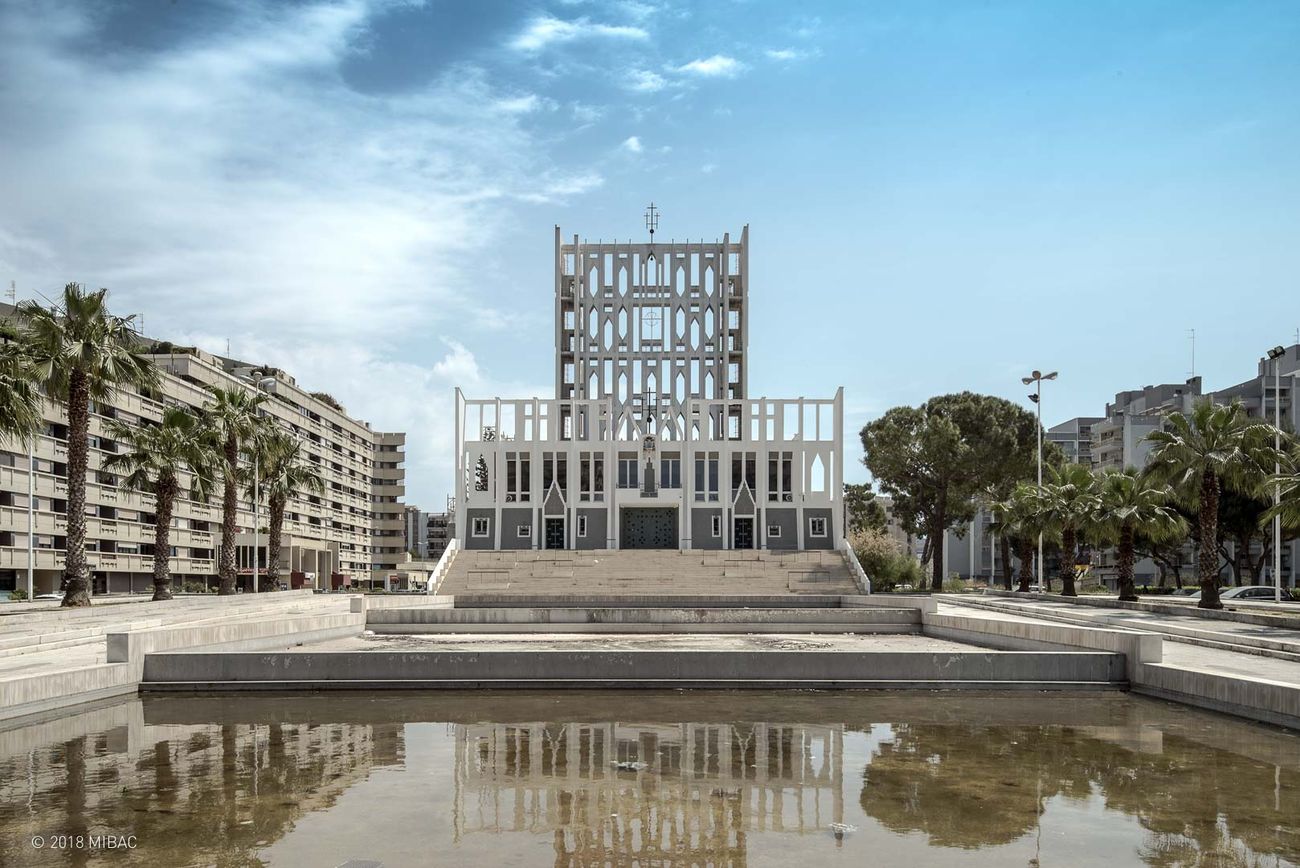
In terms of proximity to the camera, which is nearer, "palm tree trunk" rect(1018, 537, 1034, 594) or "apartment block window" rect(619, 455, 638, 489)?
"palm tree trunk" rect(1018, 537, 1034, 594)

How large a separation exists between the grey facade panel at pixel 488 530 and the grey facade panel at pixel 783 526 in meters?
15.6

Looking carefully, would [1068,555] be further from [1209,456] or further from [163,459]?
[163,459]

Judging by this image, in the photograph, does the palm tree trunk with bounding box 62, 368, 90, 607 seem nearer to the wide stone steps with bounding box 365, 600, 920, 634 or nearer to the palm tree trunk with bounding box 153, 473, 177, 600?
the palm tree trunk with bounding box 153, 473, 177, 600

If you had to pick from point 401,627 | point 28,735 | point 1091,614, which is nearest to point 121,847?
point 28,735

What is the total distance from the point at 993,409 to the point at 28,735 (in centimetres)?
6075

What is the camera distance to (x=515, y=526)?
2448 inches

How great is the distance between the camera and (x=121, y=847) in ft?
26.2

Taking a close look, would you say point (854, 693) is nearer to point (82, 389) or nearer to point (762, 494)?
point (82, 389)

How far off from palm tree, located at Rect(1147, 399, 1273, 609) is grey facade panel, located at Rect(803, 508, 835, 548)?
2679cm

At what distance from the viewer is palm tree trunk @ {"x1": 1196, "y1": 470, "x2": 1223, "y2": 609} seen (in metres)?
34.9

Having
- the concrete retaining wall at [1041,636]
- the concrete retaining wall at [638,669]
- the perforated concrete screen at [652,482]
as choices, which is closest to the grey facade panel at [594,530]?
the perforated concrete screen at [652,482]

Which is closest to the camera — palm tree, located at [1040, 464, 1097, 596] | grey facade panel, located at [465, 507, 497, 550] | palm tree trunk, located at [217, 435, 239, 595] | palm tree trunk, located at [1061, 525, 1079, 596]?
palm tree trunk, located at [217, 435, 239, 595]

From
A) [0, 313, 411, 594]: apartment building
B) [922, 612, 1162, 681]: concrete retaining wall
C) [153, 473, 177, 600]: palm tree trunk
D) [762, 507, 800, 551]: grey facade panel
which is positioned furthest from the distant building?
[922, 612, 1162, 681]: concrete retaining wall

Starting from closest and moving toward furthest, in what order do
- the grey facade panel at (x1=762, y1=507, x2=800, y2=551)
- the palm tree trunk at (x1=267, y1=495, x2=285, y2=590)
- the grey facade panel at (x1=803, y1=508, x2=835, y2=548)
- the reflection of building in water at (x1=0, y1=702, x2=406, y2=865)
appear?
the reflection of building in water at (x1=0, y1=702, x2=406, y2=865) → the palm tree trunk at (x1=267, y1=495, x2=285, y2=590) → the grey facade panel at (x1=803, y1=508, x2=835, y2=548) → the grey facade panel at (x1=762, y1=507, x2=800, y2=551)
